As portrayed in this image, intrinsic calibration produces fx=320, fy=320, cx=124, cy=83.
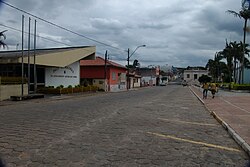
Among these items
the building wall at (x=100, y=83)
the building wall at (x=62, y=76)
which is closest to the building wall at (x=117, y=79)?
the building wall at (x=100, y=83)

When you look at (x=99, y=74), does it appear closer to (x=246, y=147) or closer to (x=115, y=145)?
(x=115, y=145)

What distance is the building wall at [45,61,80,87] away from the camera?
36.8 m

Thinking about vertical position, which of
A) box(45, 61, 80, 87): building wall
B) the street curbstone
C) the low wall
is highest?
box(45, 61, 80, 87): building wall

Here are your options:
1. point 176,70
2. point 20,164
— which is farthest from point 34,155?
point 176,70

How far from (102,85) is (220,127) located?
131ft

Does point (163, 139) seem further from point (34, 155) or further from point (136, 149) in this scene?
point (34, 155)

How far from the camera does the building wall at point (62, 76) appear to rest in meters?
36.8

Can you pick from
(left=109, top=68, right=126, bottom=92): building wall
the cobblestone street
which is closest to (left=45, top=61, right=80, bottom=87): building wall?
(left=109, top=68, right=126, bottom=92): building wall

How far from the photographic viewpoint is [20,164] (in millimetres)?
5918

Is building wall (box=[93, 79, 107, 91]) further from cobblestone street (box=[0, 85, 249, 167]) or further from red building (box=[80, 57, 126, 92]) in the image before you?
cobblestone street (box=[0, 85, 249, 167])

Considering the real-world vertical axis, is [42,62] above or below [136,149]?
above

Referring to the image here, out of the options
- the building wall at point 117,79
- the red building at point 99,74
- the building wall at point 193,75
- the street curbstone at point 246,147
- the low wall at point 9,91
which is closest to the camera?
the street curbstone at point 246,147

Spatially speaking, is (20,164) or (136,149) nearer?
(20,164)

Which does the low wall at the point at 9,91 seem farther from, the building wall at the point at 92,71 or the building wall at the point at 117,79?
the building wall at the point at 117,79
